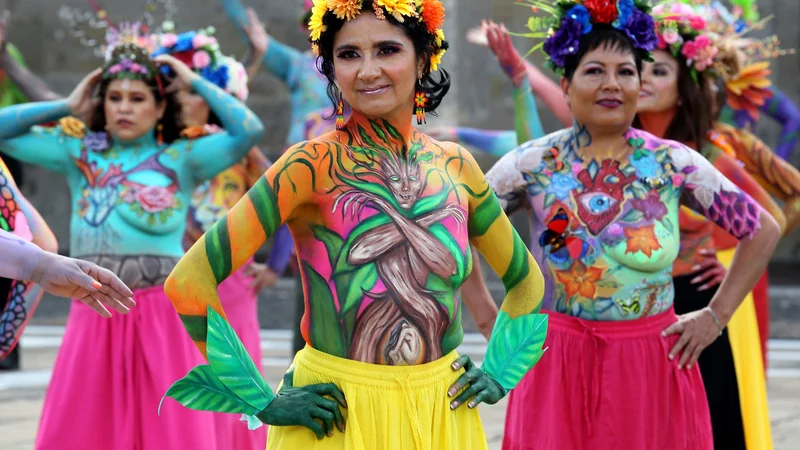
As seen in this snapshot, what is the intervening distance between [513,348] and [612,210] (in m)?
1.02

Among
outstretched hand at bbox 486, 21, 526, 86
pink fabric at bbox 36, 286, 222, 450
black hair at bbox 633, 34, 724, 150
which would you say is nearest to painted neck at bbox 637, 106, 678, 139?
black hair at bbox 633, 34, 724, 150

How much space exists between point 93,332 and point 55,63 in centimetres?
889

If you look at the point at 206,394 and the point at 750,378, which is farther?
the point at 750,378

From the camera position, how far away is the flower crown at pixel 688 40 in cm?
548

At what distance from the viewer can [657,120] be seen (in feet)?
18.6

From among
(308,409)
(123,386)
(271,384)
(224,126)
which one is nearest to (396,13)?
(308,409)

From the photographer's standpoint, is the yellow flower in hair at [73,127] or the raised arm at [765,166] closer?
the yellow flower in hair at [73,127]

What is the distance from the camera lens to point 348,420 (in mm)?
3129

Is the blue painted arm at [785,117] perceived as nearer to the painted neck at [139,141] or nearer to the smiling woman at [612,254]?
the smiling woman at [612,254]

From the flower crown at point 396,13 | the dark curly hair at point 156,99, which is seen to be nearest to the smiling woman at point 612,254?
the flower crown at point 396,13

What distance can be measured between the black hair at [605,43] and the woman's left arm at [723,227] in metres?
0.36

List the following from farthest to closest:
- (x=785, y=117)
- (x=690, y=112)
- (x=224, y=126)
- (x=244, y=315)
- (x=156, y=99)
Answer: (x=785, y=117) < (x=244, y=315) < (x=224, y=126) < (x=156, y=99) < (x=690, y=112)

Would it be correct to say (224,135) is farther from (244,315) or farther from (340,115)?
(340,115)

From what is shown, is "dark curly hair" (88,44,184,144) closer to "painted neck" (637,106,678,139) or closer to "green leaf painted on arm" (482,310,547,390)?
"painted neck" (637,106,678,139)
